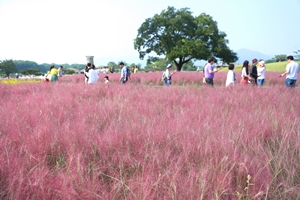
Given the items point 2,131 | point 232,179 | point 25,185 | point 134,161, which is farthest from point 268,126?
point 2,131

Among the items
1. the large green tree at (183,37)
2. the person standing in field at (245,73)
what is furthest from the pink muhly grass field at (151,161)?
the large green tree at (183,37)

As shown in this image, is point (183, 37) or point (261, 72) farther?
point (183, 37)

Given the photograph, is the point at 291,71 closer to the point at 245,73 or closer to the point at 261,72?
the point at 261,72

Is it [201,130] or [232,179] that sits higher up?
[201,130]

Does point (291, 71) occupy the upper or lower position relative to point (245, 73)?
upper

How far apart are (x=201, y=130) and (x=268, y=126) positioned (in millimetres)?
919

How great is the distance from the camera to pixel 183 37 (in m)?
29.9

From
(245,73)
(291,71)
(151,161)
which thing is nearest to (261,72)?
(291,71)

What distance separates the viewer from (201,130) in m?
2.40

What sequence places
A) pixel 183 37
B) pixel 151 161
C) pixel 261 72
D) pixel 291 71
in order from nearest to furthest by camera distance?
pixel 151 161, pixel 291 71, pixel 261 72, pixel 183 37

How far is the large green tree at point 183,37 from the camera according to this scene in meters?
27.9

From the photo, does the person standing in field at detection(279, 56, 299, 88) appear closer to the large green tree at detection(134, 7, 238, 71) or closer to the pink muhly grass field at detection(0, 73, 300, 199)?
the pink muhly grass field at detection(0, 73, 300, 199)

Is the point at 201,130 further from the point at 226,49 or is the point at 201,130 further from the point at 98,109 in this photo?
the point at 226,49

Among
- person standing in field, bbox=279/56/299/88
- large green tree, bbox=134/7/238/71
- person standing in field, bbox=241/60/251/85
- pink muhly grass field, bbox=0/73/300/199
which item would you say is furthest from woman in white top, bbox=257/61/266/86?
large green tree, bbox=134/7/238/71
